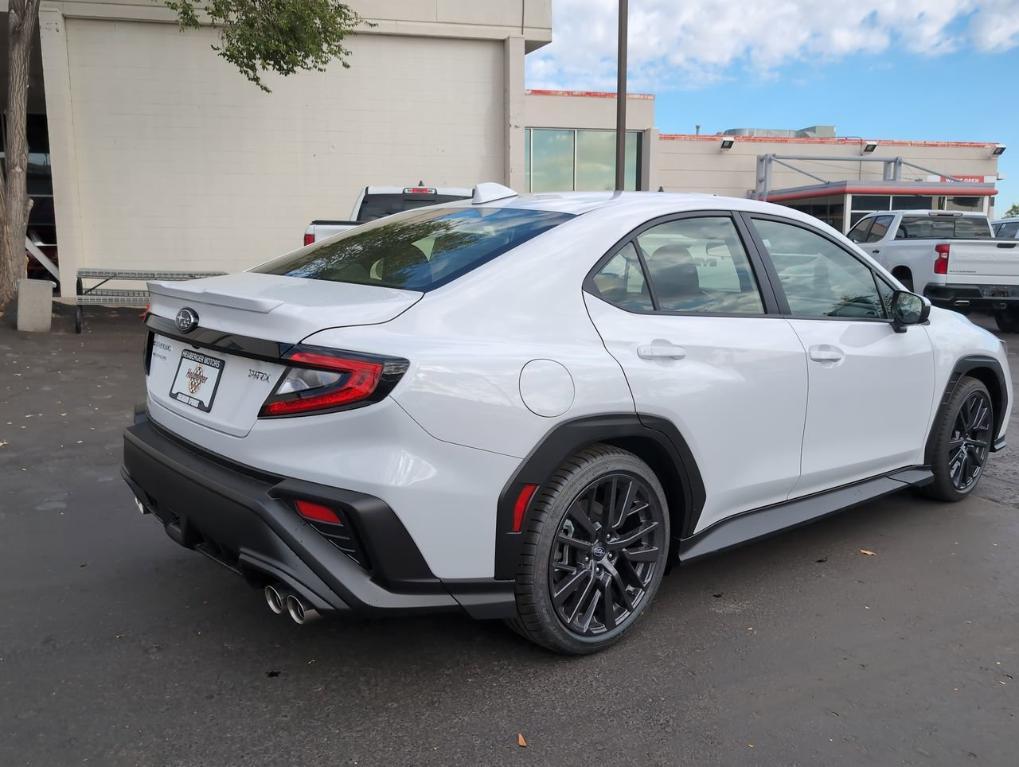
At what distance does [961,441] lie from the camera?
4832 millimetres

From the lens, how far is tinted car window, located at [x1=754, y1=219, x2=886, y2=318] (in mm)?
3861

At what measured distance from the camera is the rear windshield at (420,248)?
3066mm

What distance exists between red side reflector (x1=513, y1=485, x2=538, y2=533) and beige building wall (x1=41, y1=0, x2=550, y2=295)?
13.5m

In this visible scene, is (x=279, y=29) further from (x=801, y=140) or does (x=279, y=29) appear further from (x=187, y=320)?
(x=801, y=140)

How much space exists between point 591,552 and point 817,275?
1.91 metres

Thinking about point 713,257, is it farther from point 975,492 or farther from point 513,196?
point 975,492

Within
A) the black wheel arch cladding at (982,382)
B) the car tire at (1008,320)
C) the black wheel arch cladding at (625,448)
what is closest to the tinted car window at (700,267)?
the black wheel arch cladding at (625,448)

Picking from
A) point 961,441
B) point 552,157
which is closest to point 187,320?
point 961,441

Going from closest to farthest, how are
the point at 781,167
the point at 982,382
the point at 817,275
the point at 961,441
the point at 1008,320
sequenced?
the point at 817,275 < the point at 961,441 < the point at 982,382 < the point at 1008,320 < the point at 781,167

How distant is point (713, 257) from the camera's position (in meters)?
3.62

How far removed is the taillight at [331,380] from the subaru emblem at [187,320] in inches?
22.5

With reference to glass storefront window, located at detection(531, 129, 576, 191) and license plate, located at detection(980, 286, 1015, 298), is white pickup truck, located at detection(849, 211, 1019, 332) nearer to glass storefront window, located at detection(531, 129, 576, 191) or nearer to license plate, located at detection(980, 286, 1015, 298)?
license plate, located at detection(980, 286, 1015, 298)

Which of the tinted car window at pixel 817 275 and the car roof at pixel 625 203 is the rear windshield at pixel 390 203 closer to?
the car roof at pixel 625 203

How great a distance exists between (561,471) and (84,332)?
10.4 meters
